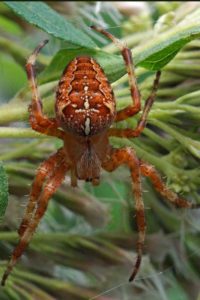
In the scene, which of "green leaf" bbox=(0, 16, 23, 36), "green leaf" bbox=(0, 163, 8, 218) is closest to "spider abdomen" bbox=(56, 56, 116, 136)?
"green leaf" bbox=(0, 163, 8, 218)

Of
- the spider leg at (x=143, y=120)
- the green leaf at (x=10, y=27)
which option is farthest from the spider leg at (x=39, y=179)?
the green leaf at (x=10, y=27)

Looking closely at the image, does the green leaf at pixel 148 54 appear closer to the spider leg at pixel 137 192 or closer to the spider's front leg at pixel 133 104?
the spider's front leg at pixel 133 104

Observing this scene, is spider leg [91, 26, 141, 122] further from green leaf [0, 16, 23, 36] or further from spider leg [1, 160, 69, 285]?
green leaf [0, 16, 23, 36]

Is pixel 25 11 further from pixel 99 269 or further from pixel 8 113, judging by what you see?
pixel 99 269

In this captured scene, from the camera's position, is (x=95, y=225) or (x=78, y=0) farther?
(x=78, y=0)

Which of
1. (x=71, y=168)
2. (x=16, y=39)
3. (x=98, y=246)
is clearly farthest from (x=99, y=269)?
(x=16, y=39)

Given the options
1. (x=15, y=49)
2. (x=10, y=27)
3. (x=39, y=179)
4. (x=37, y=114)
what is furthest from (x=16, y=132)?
(x=10, y=27)

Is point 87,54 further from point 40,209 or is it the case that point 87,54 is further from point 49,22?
point 40,209
